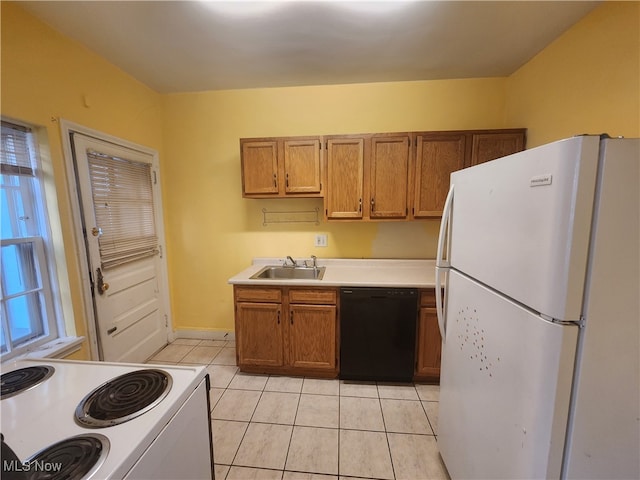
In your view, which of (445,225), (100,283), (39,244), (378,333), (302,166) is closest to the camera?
(445,225)

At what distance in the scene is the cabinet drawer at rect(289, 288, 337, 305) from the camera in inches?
86.7

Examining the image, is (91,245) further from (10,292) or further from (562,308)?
(562,308)

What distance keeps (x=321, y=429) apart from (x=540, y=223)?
1785 millimetres

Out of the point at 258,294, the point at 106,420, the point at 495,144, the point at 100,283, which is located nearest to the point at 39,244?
the point at 100,283

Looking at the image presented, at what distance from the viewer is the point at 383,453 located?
161 centimetres

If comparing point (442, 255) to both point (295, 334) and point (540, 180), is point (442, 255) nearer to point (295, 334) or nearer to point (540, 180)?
point (540, 180)

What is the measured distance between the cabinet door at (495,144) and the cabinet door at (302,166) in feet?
4.38

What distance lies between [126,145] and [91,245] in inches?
36.4

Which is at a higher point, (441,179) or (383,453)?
(441,179)

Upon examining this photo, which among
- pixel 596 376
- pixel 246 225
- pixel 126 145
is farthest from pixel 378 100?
pixel 596 376

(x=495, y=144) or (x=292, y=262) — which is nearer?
(x=495, y=144)

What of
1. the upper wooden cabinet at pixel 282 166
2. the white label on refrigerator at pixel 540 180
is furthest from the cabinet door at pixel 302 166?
the white label on refrigerator at pixel 540 180

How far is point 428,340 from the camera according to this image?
7.03ft

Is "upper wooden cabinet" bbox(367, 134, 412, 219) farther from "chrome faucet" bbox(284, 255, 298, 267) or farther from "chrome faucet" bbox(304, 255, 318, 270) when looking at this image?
"chrome faucet" bbox(284, 255, 298, 267)
